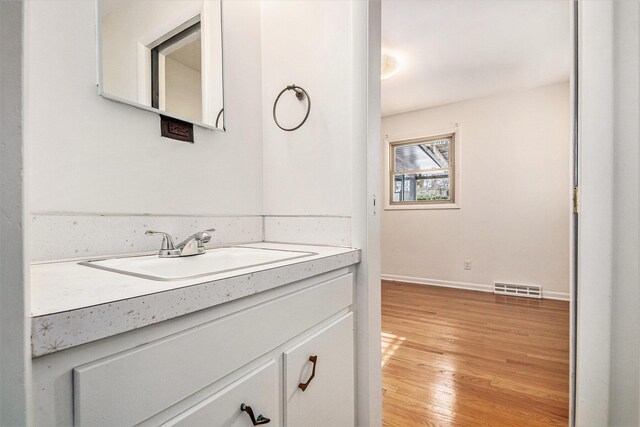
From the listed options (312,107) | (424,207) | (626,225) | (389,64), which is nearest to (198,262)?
(312,107)

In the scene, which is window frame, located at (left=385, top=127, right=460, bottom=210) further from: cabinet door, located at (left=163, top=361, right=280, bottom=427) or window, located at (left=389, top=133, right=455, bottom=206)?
cabinet door, located at (left=163, top=361, right=280, bottom=427)

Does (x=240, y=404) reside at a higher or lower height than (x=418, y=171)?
lower

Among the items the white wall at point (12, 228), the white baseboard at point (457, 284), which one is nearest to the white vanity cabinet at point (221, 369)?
the white wall at point (12, 228)

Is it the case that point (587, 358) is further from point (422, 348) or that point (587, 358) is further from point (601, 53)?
point (422, 348)

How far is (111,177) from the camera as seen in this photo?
3.08ft

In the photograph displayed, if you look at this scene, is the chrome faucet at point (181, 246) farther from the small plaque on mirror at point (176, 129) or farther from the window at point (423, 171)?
the window at point (423, 171)

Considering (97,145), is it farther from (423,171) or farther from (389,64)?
(423,171)

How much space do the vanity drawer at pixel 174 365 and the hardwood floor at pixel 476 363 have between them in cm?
113

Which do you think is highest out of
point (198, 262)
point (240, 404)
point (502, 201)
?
point (502, 201)

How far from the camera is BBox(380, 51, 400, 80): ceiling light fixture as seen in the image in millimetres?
2803

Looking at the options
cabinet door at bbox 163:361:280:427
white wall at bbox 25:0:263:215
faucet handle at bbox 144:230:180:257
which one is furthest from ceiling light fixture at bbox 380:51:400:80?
cabinet door at bbox 163:361:280:427

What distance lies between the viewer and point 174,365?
52 centimetres

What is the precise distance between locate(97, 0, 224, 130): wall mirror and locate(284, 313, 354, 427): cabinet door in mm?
946

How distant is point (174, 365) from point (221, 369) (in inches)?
4.4
